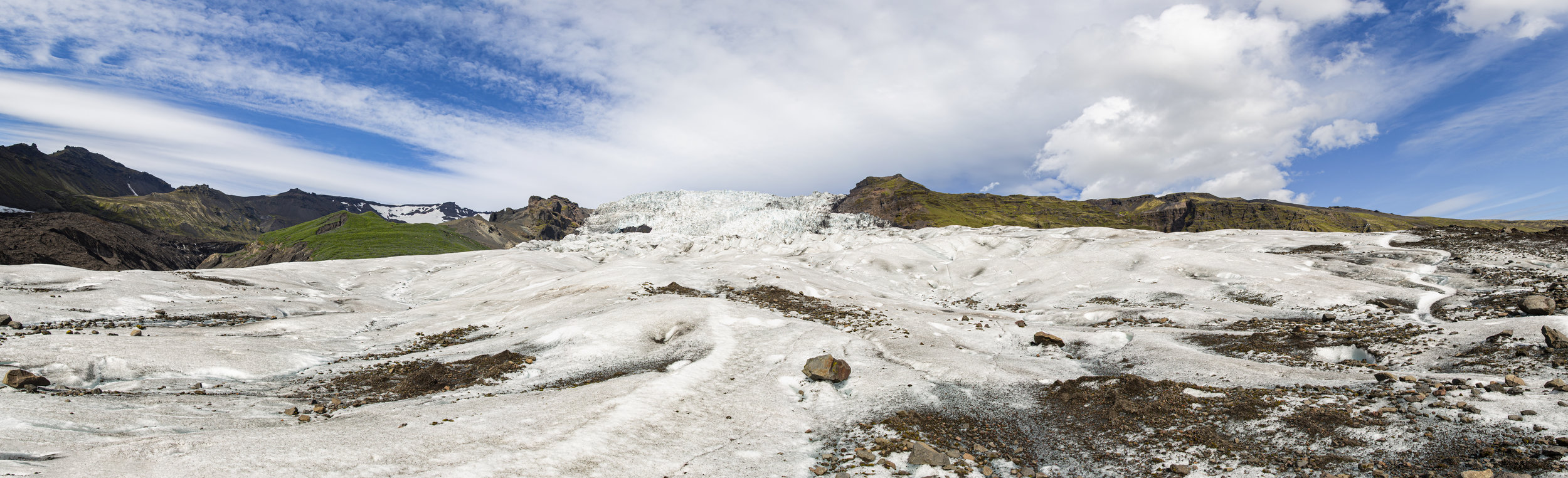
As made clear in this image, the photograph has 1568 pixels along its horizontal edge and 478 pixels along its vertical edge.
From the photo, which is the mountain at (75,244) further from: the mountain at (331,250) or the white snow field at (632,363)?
the white snow field at (632,363)

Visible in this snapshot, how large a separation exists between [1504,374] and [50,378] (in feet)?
145

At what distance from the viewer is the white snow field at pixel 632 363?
1233 centimetres

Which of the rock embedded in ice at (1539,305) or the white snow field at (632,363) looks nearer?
the white snow field at (632,363)

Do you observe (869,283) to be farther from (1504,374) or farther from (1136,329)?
(1504,374)

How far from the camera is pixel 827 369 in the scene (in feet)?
69.0

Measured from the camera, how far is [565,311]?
35625 millimetres

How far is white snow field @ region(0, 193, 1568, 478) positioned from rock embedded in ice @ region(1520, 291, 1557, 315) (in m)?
3.45

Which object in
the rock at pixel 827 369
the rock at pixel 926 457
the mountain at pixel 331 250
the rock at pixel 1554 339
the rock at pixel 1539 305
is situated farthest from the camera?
the mountain at pixel 331 250

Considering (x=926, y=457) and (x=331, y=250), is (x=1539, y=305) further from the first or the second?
(x=331, y=250)

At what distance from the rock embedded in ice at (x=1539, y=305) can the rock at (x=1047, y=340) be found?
19.3 m

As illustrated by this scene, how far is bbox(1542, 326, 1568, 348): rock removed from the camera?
1752 cm

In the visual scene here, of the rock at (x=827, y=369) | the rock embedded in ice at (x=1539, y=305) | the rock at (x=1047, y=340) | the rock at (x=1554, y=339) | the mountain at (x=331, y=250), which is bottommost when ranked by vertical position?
the mountain at (x=331, y=250)

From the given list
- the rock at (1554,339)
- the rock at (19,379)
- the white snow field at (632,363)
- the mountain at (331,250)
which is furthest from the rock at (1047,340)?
the mountain at (331,250)

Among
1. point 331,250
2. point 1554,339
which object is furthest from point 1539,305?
point 331,250
